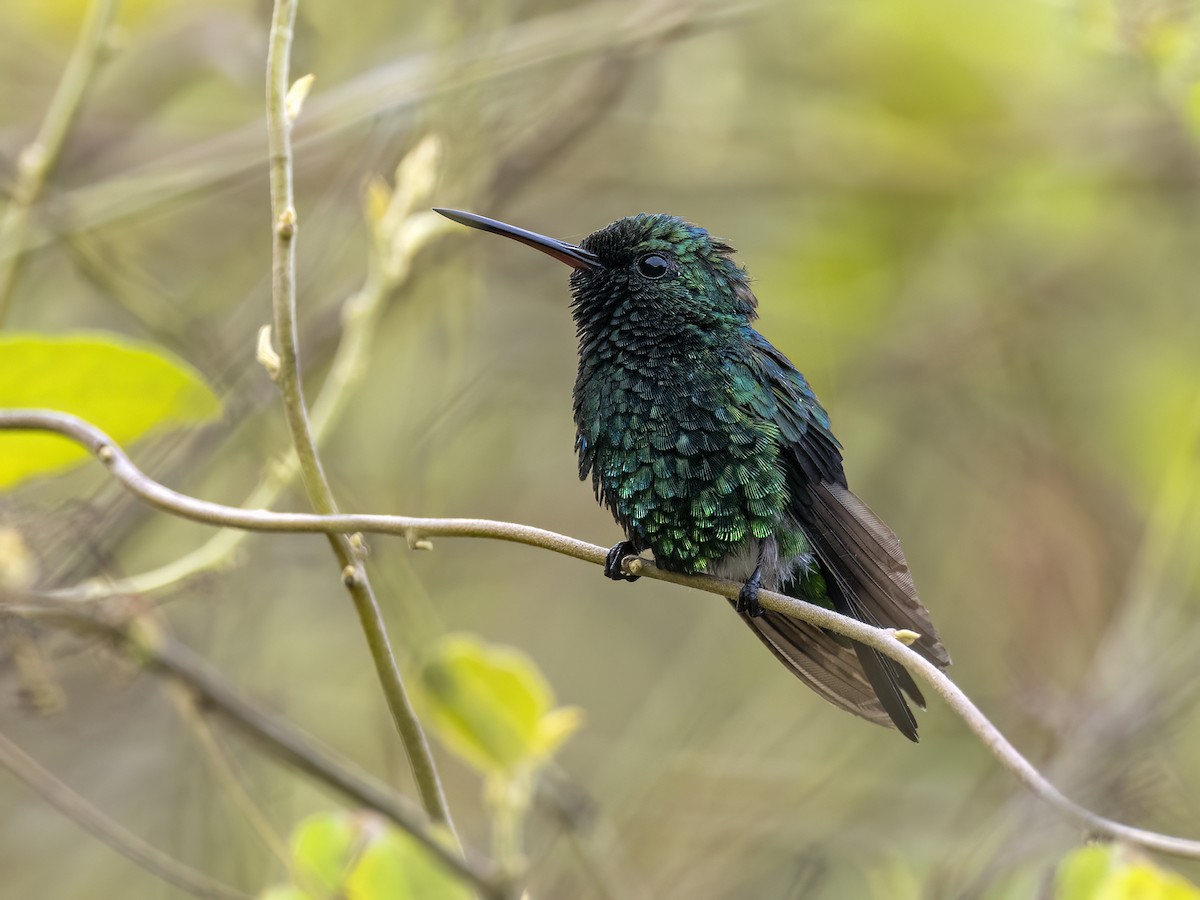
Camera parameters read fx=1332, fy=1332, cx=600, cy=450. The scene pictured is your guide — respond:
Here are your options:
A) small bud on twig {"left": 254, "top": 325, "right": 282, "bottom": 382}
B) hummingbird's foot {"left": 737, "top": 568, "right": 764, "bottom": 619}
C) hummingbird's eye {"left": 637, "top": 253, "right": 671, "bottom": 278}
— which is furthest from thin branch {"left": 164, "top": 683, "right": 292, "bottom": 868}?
hummingbird's eye {"left": 637, "top": 253, "right": 671, "bottom": 278}

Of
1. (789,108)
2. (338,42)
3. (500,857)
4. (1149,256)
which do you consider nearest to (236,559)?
(500,857)

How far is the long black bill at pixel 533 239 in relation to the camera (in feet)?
8.23

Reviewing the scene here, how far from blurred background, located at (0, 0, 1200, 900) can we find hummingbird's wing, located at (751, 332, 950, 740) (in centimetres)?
112

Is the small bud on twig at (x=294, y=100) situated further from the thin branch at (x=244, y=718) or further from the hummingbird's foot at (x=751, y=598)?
A: the hummingbird's foot at (x=751, y=598)

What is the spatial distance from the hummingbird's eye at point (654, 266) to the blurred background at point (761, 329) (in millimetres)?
939

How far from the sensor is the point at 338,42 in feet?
15.4

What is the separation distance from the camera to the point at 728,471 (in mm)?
2633

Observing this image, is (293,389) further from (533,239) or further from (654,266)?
(654,266)

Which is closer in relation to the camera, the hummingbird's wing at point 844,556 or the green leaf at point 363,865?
the green leaf at point 363,865

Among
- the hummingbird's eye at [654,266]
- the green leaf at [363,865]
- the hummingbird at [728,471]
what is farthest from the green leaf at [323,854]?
the hummingbird's eye at [654,266]

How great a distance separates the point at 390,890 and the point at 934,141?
3.57 metres

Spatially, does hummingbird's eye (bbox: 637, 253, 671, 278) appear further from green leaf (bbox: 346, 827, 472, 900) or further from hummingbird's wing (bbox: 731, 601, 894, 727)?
green leaf (bbox: 346, 827, 472, 900)

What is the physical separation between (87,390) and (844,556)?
1.40 metres

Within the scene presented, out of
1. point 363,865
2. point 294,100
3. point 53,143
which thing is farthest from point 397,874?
point 53,143
